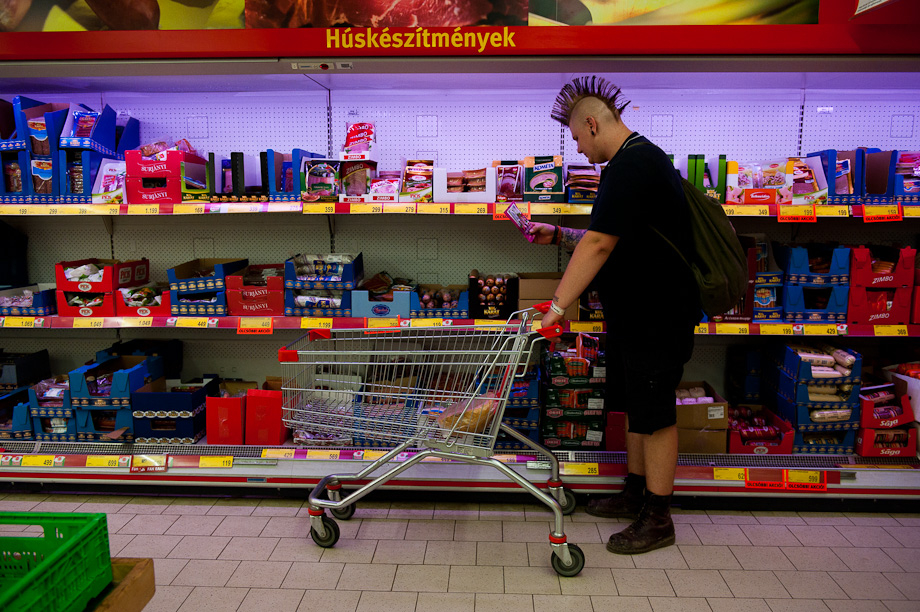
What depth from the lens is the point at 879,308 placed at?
10.3 ft

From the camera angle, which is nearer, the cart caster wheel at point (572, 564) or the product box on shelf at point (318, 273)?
the cart caster wheel at point (572, 564)

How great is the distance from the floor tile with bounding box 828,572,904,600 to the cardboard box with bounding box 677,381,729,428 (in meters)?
0.78

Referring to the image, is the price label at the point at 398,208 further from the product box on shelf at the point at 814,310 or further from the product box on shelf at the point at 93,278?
the product box on shelf at the point at 814,310

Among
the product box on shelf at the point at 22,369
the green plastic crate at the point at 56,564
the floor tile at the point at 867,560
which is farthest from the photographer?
the product box on shelf at the point at 22,369

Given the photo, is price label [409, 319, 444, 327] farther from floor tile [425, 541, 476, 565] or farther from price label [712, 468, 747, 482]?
price label [712, 468, 747, 482]

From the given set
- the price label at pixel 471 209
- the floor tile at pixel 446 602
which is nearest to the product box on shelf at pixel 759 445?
the floor tile at pixel 446 602

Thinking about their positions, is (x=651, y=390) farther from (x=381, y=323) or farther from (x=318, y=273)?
(x=318, y=273)

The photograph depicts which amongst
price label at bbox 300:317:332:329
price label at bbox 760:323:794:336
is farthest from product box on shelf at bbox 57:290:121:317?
price label at bbox 760:323:794:336

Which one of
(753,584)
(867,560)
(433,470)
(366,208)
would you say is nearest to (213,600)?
(433,470)

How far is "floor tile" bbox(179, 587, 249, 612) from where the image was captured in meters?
2.36

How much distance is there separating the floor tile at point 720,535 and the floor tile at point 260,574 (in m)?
1.91

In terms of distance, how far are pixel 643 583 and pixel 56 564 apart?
2140mm

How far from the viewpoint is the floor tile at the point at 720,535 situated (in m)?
2.85

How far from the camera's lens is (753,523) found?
9.98 ft
